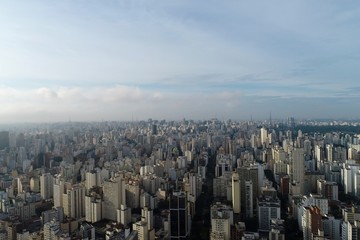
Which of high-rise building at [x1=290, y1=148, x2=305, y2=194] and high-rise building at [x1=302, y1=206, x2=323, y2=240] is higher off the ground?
high-rise building at [x1=290, y1=148, x2=305, y2=194]

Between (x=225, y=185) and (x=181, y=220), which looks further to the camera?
(x=225, y=185)

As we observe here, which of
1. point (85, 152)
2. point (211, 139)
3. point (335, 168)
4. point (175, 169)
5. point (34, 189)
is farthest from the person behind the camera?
point (211, 139)

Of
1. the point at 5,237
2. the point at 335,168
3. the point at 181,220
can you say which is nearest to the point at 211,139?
the point at 335,168

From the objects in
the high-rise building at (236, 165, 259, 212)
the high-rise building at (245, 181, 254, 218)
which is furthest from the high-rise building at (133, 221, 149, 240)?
the high-rise building at (236, 165, 259, 212)

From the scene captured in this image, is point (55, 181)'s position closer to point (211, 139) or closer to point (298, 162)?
point (298, 162)

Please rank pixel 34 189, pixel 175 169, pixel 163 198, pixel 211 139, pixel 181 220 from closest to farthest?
1. pixel 181 220
2. pixel 163 198
3. pixel 34 189
4. pixel 175 169
5. pixel 211 139

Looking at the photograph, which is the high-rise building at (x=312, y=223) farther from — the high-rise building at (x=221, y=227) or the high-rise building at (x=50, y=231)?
the high-rise building at (x=50, y=231)

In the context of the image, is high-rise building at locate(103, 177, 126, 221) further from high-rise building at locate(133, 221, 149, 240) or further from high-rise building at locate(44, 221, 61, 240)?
high-rise building at locate(44, 221, 61, 240)
